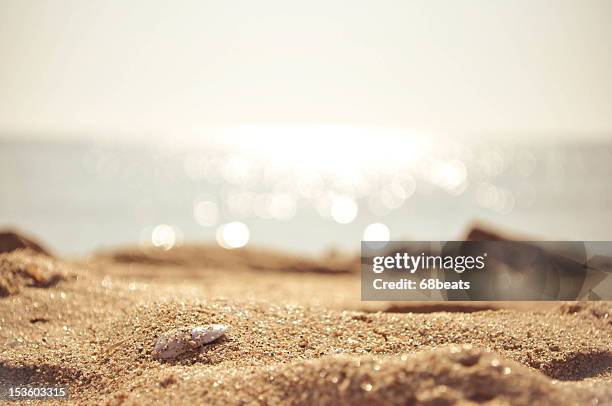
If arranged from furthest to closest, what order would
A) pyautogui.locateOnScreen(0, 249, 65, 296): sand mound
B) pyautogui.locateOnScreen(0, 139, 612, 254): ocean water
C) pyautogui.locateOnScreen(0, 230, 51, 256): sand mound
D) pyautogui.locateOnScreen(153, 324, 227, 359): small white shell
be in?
pyautogui.locateOnScreen(0, 139, 612, 254): ocean water, pyautogui.locateOnScreen(0, 230, 51, 256): sand mound, pyautogui.locateOnScreen(0, 249, 65, 296): sand mound, pyautogui.locateOnScreen(153, 324, 227, 359): small white shell

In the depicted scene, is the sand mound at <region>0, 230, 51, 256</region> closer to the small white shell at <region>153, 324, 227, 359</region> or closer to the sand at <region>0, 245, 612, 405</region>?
the sand at <region>0, 245, 612, 405</region>

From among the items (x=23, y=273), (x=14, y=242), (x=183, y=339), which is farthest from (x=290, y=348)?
(x=14, y=242)

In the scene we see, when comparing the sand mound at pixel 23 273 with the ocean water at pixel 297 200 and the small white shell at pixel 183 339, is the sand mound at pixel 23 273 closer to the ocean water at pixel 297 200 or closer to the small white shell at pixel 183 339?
the small white shell at pixel 183 339

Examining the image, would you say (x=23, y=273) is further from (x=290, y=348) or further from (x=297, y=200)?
(x=297, y=200)

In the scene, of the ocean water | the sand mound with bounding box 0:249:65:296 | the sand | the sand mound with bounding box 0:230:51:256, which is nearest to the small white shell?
the sand

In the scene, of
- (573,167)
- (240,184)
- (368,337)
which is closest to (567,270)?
(368,337)

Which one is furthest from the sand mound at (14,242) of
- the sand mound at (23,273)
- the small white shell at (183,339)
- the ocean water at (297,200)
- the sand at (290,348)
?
the small white shell at (183,339)
